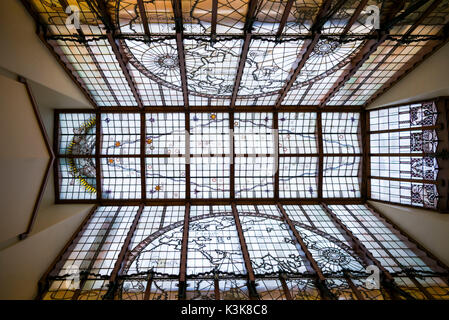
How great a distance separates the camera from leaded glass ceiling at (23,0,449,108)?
1260 centimetres

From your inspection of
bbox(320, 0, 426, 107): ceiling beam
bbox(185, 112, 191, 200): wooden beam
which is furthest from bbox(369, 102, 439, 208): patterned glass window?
bbox(185, 112, 191, 200): wooden beam

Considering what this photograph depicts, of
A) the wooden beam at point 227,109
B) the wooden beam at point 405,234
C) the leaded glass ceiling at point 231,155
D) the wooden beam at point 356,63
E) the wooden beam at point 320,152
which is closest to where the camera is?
the wooden beam at point 356,63

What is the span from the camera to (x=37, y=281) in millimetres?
13734

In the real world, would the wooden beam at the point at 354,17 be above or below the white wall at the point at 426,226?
above

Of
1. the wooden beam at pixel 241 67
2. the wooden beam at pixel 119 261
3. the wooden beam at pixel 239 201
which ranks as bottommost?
the wooden beam at pixel 119 261

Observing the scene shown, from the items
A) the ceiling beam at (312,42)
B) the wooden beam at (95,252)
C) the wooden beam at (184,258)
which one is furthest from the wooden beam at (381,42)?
the wooden beam at (95,252)

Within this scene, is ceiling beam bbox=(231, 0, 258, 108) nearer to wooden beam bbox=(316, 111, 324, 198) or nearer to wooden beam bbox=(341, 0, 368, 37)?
wooden beam bbox=(341, 0, 368, 37)

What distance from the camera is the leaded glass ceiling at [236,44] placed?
12602mm

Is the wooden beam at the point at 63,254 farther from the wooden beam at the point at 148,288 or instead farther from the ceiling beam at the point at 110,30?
the ceiling beam at the point at 110,30

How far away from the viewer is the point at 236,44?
14.3 meters

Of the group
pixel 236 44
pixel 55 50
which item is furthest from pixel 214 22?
pixel 55 50

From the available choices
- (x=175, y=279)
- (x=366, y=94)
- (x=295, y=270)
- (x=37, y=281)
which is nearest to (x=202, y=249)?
(x=175, y=279)

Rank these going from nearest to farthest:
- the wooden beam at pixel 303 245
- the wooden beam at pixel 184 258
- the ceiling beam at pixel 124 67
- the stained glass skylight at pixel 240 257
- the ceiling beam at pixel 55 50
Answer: the ceiling beam at pixel 55 50
the wooden beam at pixel 184 258
the ceiling beam at pixel 124 67
the stained glass skylight at pixel 240 257
the wooden beam at pixel 303 245

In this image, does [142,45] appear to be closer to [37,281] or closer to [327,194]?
[37,281]
